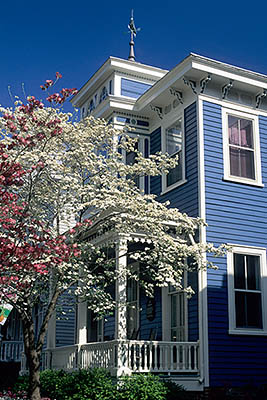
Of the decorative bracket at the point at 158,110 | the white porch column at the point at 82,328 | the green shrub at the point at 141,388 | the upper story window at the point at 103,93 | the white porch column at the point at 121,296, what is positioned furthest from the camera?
the upper story window at the point at 103,93

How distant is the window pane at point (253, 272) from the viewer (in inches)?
513

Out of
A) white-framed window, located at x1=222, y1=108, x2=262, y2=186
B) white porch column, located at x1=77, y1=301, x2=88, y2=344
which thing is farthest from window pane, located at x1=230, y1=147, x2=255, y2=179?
white porch column, located at x1=77, y1=301, x2=88, y2=344

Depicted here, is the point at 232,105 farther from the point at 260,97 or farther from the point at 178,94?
the point at 178,94

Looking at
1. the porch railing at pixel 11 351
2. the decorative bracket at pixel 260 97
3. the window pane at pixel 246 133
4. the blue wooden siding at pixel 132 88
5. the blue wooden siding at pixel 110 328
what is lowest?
the porch railing at pixel 11 351

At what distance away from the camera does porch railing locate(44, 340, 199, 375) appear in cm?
1100

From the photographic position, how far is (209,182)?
13164 mm

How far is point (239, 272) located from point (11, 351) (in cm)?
1146

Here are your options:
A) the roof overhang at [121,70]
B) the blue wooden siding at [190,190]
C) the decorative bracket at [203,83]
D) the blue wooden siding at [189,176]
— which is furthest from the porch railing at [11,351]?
the decorative bracket at [203,83]

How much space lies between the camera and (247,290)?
1287 cm

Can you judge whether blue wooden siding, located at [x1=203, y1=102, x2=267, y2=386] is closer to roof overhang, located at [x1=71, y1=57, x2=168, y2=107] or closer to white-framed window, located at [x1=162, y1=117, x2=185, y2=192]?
white-framed window, located at [x1=162, y1=117, x2=185, y2=192]

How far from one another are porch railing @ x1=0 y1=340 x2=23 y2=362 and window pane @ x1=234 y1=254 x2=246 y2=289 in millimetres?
10535

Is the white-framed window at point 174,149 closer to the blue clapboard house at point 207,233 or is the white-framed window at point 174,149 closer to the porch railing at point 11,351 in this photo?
the blue clapboard house at point 207,233

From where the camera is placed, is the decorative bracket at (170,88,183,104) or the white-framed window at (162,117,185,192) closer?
the white-framed window at (162,117,185,192)

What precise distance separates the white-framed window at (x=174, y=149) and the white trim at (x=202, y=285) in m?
0.75
